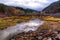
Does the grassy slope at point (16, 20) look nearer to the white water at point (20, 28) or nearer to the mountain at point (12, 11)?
the white water at point (20, 28)

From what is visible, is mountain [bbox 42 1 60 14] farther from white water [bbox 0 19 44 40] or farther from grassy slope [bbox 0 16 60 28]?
white water [bbox 0 19 44 40]

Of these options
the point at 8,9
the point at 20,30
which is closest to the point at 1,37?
the point at 20,30

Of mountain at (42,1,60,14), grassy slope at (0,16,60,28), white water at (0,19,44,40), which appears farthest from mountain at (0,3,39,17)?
white water at (0,19,44,40)

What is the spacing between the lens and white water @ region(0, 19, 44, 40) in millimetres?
4223

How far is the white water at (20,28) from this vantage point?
13.9ft

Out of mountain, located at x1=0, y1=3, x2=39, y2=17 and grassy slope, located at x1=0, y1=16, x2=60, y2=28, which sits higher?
mountain, located at x1=0, y1=3, x2=39, y2=17

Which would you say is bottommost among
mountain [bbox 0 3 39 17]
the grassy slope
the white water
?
the white water

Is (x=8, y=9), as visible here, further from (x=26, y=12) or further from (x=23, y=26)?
(x=23, y=26)

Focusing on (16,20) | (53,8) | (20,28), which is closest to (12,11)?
(16,20)

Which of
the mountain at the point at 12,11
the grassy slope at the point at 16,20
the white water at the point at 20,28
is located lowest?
the white water at the point at 20,28

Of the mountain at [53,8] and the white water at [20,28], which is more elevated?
the mountain at [53,8]

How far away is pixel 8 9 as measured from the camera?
5.18 meters

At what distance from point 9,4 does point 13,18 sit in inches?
36.0

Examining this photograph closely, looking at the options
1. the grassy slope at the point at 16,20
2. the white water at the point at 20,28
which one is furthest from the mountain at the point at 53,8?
the white water at the point at 20,28
